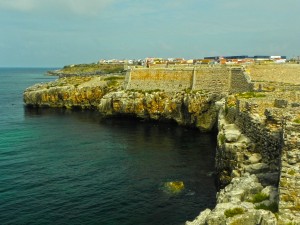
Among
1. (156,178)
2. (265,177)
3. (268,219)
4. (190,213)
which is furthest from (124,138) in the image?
(268,219)

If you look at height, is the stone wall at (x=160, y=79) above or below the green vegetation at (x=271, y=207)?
above

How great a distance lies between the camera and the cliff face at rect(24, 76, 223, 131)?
68.3 m

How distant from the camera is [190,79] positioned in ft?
255

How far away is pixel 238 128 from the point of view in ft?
113

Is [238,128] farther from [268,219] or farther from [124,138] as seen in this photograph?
[124,138]

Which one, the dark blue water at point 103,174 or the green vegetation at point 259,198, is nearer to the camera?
the green vegetation at point 259,198

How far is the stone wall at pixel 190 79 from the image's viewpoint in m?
67.0

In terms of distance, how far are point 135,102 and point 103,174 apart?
3791 centimetres

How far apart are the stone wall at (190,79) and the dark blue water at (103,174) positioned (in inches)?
417

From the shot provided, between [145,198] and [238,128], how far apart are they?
11.3m

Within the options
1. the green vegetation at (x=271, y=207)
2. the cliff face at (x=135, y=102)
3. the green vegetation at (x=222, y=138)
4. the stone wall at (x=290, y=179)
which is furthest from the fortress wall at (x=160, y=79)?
the green vegetation at (x=271, y=207)

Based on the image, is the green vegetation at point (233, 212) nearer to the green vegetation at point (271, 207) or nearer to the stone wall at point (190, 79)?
the green vegetation at point (271, 207)

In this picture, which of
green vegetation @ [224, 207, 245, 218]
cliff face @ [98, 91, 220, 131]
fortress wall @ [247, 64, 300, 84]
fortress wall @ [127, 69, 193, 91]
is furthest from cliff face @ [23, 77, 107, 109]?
green vegetation @ [224, 207, 245, 218]

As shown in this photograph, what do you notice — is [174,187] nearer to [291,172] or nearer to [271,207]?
[271,207]
